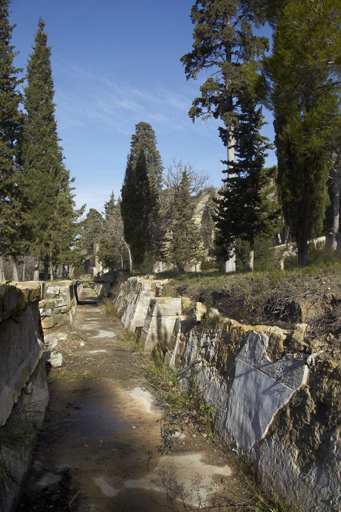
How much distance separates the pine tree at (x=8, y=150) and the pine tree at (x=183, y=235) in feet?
32.1

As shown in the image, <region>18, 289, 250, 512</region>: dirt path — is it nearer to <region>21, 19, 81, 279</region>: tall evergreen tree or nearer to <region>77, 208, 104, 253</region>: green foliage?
<region>21, 19, 81, 279</region>: tall evergreen tree

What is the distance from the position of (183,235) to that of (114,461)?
22487 millimetres

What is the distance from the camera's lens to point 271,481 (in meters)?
2.59

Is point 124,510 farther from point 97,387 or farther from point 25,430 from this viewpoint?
point 97,387

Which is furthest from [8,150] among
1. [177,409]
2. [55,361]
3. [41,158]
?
[177,409]

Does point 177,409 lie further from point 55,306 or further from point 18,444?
point 55,306

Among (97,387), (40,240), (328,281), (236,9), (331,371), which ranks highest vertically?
(236,9)

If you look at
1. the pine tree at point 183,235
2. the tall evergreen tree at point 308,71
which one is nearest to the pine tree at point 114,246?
the pine tree at point 183,235

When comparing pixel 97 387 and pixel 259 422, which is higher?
pixel 259 422

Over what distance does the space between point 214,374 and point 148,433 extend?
3.10 ft

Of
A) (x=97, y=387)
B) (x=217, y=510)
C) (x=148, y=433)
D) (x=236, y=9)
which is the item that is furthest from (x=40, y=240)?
(x=217, y=510)

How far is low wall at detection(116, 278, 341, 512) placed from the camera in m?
2.21

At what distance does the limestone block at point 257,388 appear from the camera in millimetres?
2690

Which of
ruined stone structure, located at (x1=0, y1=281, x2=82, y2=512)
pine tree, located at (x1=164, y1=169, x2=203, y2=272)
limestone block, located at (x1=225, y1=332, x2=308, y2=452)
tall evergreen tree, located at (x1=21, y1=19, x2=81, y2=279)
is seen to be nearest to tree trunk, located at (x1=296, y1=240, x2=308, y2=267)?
limestone block, located at (x1=225, y1=332, x2=308, y2=452)
